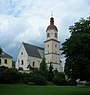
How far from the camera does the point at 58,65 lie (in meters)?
124

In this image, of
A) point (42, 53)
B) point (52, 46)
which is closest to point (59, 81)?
point (52, 46)

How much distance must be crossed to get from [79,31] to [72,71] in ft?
19.2

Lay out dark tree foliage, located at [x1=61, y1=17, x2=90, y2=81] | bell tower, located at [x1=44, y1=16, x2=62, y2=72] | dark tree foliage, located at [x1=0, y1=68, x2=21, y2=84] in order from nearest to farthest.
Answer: dark tree foliage, located at [x1=61, y1=17, x2=90, y2=81] → dark tree foliage, located at [x1=0, y1=68, x2=21, y2=84] → bell tower, located at [x1=44, y1=16, x2=62, y2=72]

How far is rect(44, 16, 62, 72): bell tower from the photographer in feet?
403

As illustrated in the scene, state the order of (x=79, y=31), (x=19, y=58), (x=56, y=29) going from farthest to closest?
(x=56, y=29) < (x=19, y=58) < (x=79, y=31)

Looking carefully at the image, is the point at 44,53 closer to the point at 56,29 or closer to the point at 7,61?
the point at 56,29

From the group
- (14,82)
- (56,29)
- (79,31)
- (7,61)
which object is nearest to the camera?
(79,31)

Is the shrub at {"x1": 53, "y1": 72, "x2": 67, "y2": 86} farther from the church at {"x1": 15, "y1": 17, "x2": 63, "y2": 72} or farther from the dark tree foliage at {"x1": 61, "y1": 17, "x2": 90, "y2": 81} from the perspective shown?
the dark tree foliage at {"x1": 61, "y1": 17, "x2": 90, "y2": 81}

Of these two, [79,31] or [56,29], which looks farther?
[56,29]

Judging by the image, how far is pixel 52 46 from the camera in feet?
410

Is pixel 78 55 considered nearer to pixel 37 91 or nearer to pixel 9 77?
pixel 37 91

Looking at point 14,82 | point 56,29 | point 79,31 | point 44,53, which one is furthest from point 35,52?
point 79,31

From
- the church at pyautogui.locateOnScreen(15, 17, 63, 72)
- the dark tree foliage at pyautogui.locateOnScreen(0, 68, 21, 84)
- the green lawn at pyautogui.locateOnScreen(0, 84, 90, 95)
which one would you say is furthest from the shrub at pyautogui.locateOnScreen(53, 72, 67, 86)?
the church at pyautogui.locateOnScreen(15, 17, 63, 72)

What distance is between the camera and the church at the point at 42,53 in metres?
117
